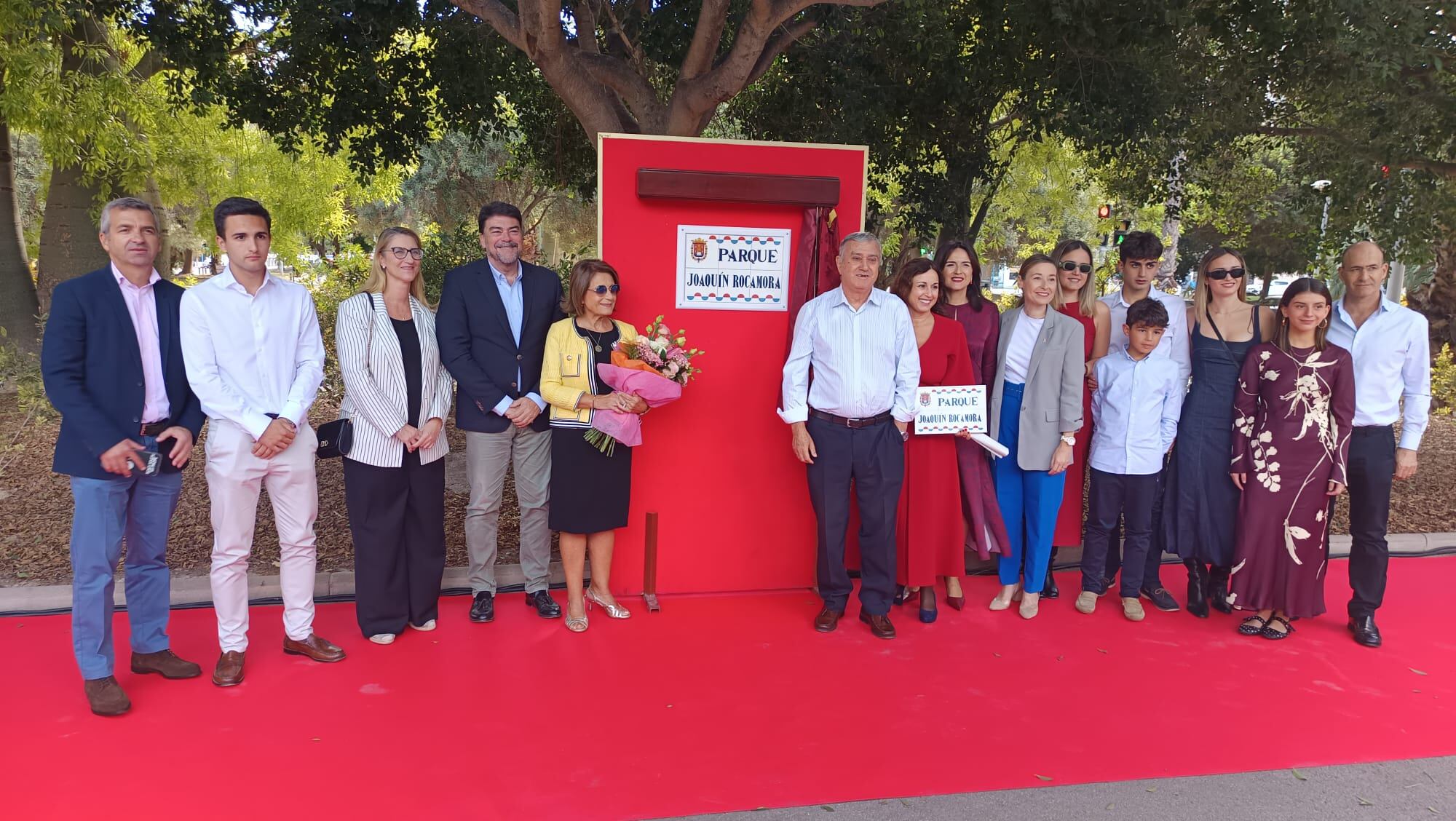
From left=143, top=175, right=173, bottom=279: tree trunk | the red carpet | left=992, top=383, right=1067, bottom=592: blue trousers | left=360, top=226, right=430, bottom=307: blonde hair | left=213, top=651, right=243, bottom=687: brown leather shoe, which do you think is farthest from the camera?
left=143, top=175, right=173, bottom=279: tree trunk

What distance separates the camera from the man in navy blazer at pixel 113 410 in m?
3.49

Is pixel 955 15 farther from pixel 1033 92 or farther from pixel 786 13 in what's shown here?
pixel 786 13

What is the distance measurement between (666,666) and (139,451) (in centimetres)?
236

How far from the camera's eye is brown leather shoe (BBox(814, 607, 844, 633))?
455 centimetres

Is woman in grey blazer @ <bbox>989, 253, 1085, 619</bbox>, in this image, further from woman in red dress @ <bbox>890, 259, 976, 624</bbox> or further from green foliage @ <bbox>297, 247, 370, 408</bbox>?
green foliage @ <bbox>297, 247, 370, 408</bbox>

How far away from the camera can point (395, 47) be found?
744 cm

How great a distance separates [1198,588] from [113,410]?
5326 millimetres

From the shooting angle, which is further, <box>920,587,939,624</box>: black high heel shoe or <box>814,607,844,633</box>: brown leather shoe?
<box>920,587,939,624</box>: black high heel shoe

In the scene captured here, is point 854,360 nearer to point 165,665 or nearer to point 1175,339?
point 1175,339

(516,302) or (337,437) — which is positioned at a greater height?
(516,302)

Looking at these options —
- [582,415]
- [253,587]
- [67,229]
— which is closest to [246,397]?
[582,415]

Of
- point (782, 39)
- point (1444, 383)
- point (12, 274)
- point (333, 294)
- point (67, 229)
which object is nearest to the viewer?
point (782, 39)

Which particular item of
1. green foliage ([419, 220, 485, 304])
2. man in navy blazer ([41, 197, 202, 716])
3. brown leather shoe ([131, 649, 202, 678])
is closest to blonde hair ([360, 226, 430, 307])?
man in navy blazer ([41, 197, 202, 716])

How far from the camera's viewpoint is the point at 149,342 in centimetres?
369
